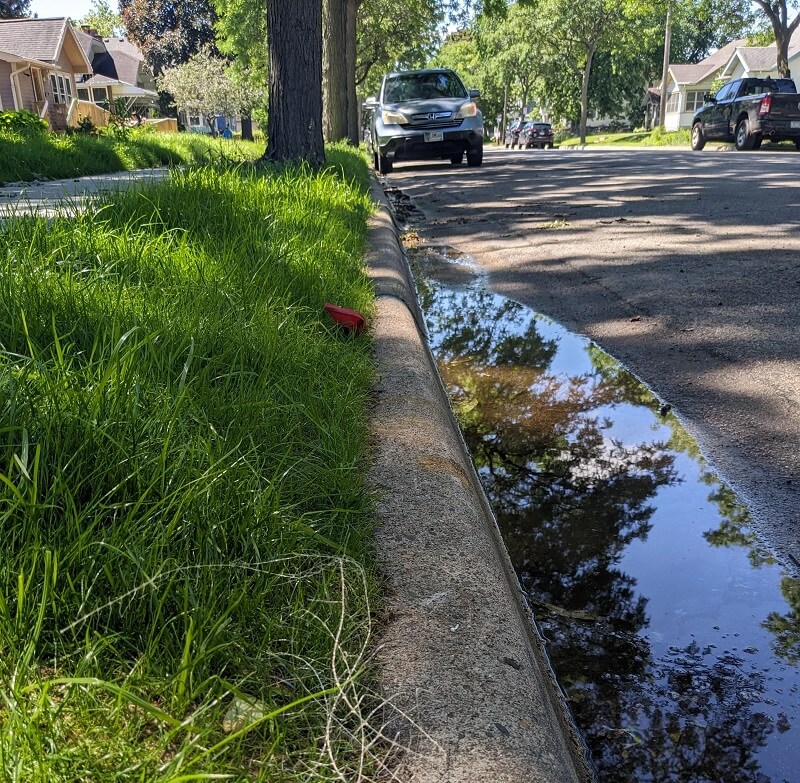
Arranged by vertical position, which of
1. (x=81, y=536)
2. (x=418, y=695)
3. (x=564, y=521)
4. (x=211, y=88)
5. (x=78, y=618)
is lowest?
(x=564, y=521)

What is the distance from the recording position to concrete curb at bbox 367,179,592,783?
1.21m

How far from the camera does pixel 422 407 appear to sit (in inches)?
107

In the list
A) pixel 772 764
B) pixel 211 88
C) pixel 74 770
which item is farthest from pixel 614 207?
pixel 211 88

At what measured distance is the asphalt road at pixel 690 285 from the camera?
9.73ft

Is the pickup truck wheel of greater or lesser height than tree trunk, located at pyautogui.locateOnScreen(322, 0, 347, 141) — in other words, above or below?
below

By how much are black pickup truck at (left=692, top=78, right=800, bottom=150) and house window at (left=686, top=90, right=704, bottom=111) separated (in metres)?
47.2

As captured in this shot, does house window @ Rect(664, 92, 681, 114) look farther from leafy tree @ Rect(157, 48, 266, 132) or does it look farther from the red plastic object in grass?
the red plastic object in grass

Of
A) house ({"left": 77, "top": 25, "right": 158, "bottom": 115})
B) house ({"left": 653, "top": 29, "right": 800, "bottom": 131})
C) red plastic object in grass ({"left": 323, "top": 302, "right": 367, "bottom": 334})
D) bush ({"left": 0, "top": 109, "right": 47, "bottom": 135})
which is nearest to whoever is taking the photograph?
red plastic object in grass ({"left": 323, "top": 302, "right": 367, "bottom": 334})

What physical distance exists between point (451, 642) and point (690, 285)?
14.2ft

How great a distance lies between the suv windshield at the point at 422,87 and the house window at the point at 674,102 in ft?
193

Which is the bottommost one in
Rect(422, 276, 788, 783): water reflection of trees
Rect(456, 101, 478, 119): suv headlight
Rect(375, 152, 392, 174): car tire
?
Rect(422, 276, 788, 783): water reflection of trees

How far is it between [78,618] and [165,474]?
1.34 ft

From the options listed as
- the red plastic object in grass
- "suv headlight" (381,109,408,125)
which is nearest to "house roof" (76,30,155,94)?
"suv headlight" (381,109,408,125)

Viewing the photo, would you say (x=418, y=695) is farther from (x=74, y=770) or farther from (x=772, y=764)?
(x=772, y=764)
